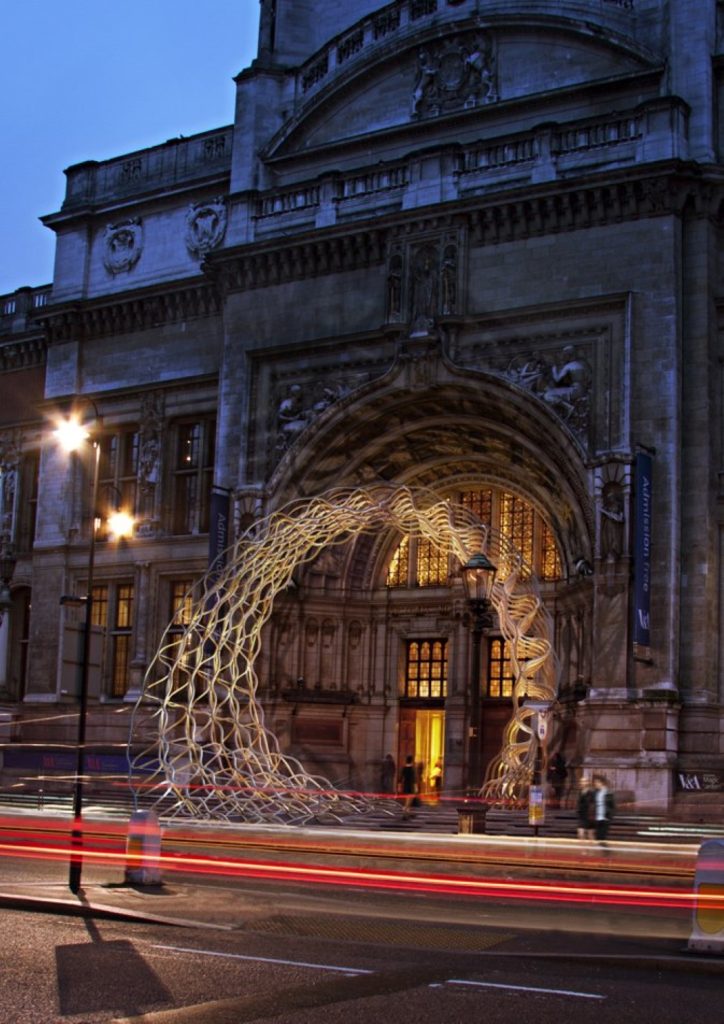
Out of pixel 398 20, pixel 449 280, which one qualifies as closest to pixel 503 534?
pixel 449 280

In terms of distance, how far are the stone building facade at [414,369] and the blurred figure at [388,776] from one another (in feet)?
1.82

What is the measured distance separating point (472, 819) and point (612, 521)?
775 centimetres

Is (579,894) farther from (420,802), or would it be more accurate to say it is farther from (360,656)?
(360,656)

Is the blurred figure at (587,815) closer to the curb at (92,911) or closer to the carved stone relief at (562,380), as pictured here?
the carved stone relief at (562,380)

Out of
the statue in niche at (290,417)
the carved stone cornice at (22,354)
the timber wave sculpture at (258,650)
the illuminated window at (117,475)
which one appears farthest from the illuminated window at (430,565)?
the carved stone cornice at (22,354)

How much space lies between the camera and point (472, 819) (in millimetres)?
26891

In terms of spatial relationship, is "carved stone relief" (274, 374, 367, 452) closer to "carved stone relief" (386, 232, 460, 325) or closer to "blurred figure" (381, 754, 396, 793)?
"carved stone relief" (386, 232, 460, 325)

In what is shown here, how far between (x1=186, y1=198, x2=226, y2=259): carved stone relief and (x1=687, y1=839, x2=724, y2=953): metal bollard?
98.6 ft

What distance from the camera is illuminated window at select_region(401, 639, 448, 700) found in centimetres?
3822

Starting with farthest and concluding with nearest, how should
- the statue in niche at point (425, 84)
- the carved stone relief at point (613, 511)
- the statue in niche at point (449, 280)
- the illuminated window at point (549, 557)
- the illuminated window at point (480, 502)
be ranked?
the statue in niche at point (425, 84)
the illuminated window at point (480, 502)
the illuminated window at point (549, 557)
the statue in niche at point (449, 280)
the carved stone relief at point (613, 511)

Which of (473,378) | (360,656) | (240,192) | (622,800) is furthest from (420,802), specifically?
(240,192)

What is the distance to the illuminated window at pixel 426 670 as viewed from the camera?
3822 cm

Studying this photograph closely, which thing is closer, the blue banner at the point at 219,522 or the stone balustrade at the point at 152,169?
the blue banner at the point at 219,522

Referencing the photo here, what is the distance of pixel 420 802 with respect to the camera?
35938 mm
